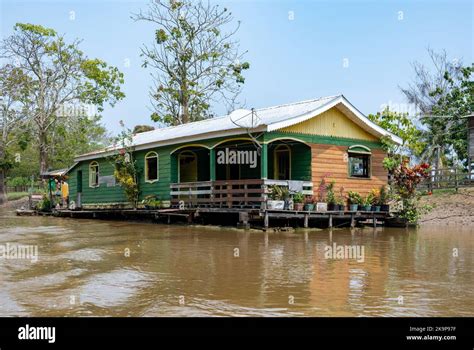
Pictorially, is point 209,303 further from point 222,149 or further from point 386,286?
point 222,149

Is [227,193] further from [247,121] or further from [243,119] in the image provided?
[243,119]

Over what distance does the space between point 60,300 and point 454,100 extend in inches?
1194

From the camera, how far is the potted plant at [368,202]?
1880cm

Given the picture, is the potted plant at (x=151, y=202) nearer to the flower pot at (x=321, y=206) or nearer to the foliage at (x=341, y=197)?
the flower pot at (x=321, y=206)

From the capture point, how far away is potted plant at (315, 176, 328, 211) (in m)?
17.4

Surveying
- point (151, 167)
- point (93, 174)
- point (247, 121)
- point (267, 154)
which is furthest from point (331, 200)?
point (93, 174)

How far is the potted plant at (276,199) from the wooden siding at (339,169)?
6.55 ft

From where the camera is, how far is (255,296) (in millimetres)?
6652

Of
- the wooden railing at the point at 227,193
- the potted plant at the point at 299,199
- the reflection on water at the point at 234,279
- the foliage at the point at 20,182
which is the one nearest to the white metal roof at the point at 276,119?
the wooden railing at the point at 227,193

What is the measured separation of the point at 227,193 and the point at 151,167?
5888 mm

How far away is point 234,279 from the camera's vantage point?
7.82 m
